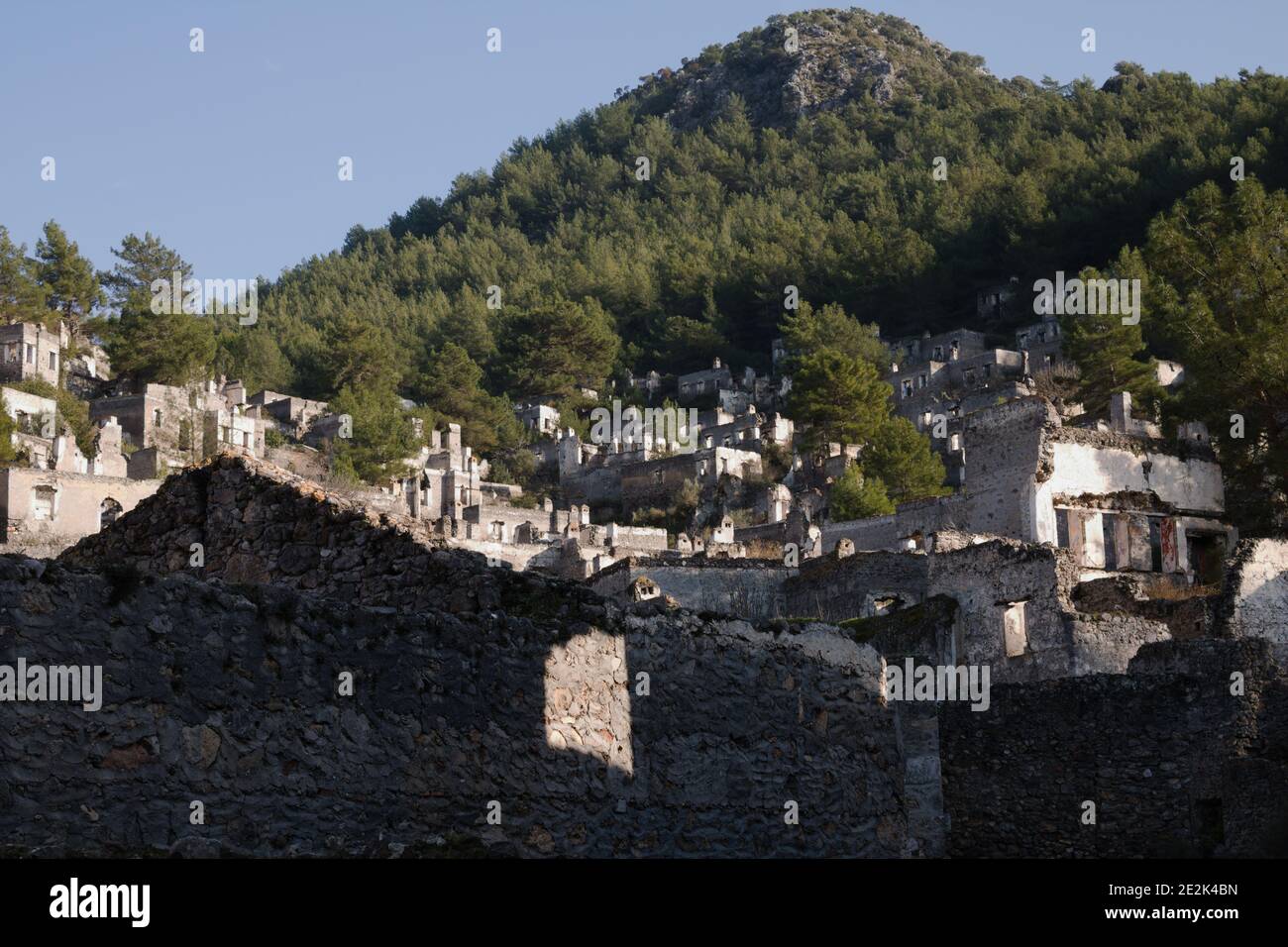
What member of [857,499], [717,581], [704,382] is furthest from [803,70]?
[717,581]

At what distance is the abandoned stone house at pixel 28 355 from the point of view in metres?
83.3

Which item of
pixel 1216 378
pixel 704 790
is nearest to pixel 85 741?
pixel 704 790

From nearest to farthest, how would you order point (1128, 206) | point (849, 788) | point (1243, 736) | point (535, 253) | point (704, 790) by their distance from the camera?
1. point (704, 790)
2. point (849, 788)
3. point (1243, 736)
4. point (1128, 206)
5. point (535, 253)

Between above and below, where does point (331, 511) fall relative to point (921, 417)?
below

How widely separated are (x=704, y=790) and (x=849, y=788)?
3.83ft

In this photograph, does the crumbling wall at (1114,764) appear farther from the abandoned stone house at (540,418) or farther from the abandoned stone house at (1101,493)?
the abandoned stone house at (540,418)

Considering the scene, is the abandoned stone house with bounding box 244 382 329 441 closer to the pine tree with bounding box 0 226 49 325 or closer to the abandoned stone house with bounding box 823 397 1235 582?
the pine tree with bounding box 0 226 49 325

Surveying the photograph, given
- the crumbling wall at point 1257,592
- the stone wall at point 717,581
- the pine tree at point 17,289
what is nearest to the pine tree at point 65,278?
the pine tree at point 17,289

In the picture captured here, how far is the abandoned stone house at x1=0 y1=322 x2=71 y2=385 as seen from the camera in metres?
83.3

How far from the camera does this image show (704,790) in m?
10.9

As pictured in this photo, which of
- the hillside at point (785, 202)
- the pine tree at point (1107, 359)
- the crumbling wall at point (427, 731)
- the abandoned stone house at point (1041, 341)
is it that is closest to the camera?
the crumbling wall at point (427, 731)
